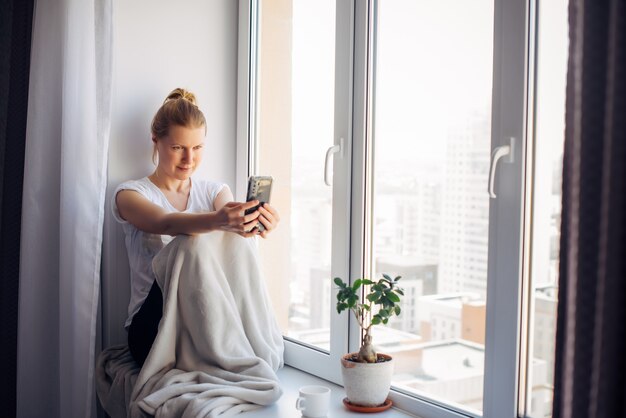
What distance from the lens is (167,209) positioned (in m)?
2.05

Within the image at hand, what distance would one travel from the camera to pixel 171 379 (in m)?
1.69

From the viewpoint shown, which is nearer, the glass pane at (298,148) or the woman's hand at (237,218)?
the woman's hand at (237,218)

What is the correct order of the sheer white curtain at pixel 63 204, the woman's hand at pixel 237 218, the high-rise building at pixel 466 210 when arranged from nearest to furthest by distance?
the high-rise building at pixel 466 210 → the woman's hand at pixel 237 218 → the sheer white curtain at pixel 63 204

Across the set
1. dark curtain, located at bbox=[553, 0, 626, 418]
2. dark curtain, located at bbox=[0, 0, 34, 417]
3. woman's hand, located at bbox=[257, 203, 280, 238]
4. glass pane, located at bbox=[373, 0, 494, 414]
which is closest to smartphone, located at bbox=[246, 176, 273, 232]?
woman's hand, located at bbox=[257, 203, 280, 238]

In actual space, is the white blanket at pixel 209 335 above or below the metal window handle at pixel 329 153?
below

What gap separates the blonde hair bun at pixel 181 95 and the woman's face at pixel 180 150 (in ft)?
0.46

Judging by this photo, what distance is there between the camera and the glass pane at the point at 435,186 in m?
1.49

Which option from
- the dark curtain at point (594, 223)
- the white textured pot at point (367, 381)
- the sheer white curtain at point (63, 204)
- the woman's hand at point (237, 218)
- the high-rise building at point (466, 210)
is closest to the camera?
the dark curtain at point (594, 223)

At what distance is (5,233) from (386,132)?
1.27 metres

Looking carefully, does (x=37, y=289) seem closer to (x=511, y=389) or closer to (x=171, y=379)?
(x=171, y=379)

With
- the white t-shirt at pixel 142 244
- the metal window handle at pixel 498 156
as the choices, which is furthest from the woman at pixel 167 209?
the metal window handle at pixel 498 156

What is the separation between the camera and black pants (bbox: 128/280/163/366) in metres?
1.86

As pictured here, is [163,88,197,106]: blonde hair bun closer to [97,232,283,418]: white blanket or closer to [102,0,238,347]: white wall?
[102,0,238,347]: white wall

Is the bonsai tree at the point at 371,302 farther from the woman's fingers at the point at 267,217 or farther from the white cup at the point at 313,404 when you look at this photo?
the woman's fingers at the point at 267,217
